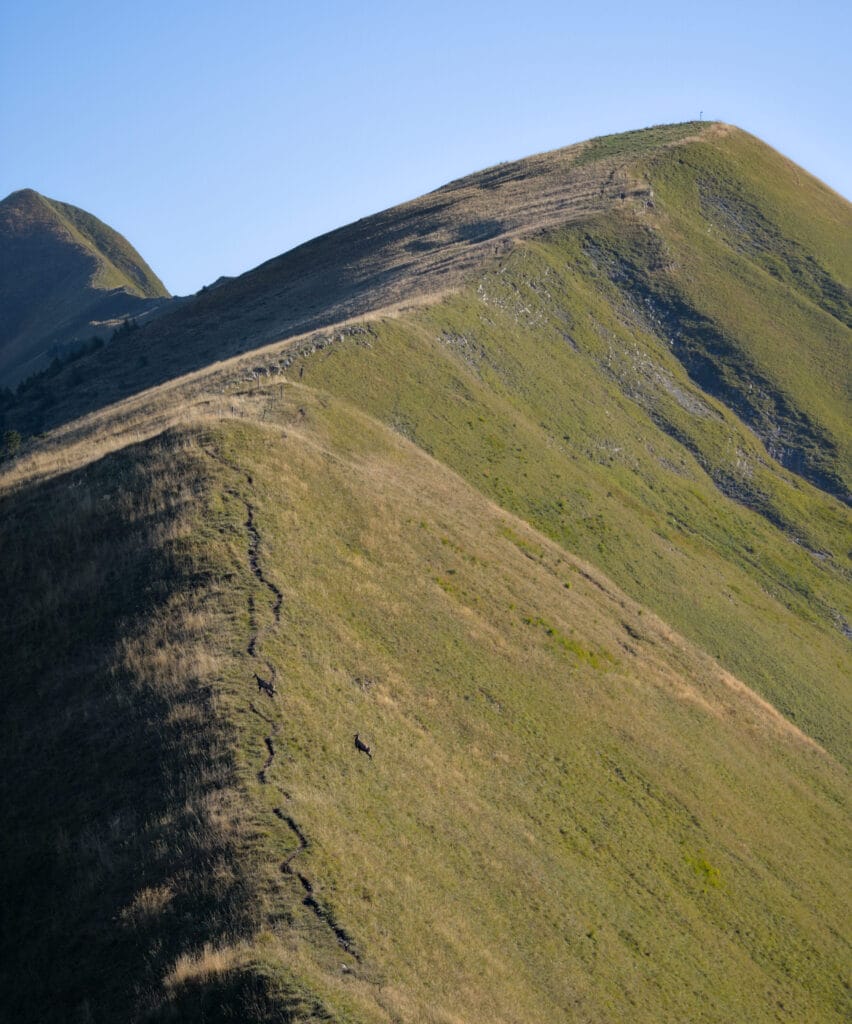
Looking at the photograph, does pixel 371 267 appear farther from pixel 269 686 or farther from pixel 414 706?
pixel 269 686

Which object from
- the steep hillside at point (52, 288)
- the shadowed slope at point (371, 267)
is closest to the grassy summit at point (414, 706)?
the shadowed slope at point (371, 267)

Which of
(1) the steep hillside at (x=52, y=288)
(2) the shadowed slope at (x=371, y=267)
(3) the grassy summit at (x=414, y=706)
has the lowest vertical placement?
(3) the grassy summit at (x=414, y=706)

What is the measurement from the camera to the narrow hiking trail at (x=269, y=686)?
1727 cm

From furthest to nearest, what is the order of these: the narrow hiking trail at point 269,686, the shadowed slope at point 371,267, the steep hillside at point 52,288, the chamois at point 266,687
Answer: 1. the steep hillside at point 52,288
2. the shadowed slope at point 371,267
3. the chamois at point 266,687
4. the narrow hiking trail at point 269,686

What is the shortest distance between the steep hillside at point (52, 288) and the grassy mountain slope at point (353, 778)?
10787 centimetres

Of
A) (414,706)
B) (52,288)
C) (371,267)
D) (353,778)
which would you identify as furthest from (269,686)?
(52,288)

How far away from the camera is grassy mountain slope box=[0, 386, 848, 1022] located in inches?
688

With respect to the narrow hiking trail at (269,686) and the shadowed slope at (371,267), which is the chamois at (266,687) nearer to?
the narrow hiking trail at (269,686)

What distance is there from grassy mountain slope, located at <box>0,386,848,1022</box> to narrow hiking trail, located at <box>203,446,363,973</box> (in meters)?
0.06

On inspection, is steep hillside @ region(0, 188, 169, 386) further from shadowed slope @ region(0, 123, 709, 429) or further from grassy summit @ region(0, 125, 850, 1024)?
grassy summit @ region(0, 125, 850, 1024)

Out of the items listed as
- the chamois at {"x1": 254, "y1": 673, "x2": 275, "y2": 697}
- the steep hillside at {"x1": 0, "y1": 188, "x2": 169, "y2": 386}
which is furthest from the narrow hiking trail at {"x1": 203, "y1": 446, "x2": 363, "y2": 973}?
the steep hillside at {"x1": 0, "y1": 188, "x2": 169, "y2": 386}

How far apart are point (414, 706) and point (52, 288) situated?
167888mm

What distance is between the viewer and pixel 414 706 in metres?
27.1

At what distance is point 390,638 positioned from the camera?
29172 millimetres
